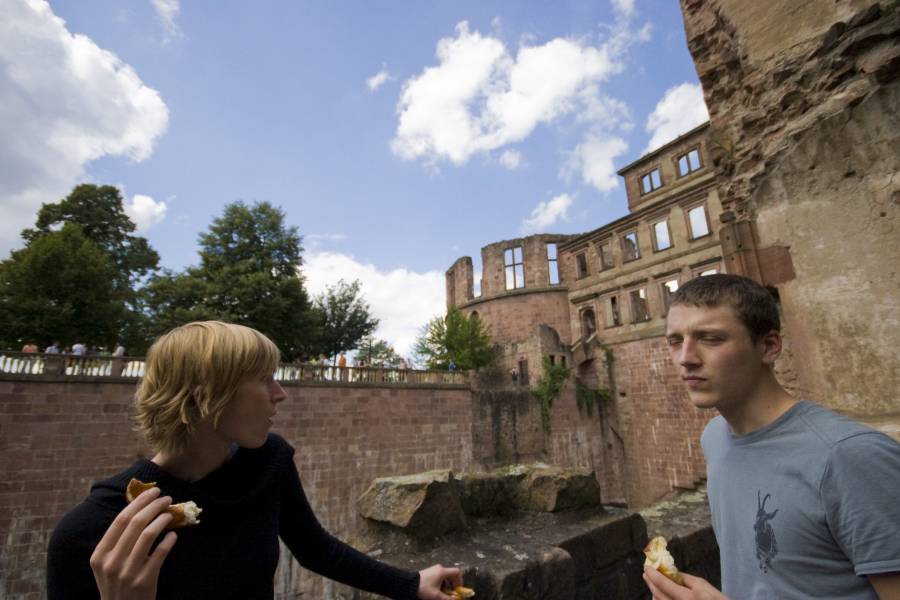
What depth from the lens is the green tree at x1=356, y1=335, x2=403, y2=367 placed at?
29.5 m

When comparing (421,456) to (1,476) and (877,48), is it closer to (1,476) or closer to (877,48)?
(1,476)

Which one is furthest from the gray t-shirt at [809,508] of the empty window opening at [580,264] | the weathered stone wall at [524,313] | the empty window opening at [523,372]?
the weathered stone wall at [524,313]

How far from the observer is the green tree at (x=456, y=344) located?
73.1ft

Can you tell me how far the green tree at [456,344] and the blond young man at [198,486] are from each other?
2071 centimetres

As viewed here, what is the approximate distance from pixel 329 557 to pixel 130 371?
12.3 metres

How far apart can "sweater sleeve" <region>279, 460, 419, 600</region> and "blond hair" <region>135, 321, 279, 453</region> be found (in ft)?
1.49

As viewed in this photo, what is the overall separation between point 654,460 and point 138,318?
2313cm

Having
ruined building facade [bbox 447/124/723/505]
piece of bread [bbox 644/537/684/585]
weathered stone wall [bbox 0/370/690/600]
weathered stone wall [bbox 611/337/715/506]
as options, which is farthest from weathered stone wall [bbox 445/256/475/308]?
piece of bread [bbox 644/537/684/585]

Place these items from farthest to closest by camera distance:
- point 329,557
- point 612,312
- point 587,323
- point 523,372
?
point 587,323, point 612,312, point 523,372, point 329,557

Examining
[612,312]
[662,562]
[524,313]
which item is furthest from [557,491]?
[524,313]

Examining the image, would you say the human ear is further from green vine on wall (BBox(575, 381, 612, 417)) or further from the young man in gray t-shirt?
green vine on wall (BBox(575, 381, 612, 417))

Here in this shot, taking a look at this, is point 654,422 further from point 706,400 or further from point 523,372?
point 706,400

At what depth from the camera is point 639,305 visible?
2009 centimetres

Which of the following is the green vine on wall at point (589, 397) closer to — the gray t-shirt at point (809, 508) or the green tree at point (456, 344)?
the green tree at point (456, 344)
